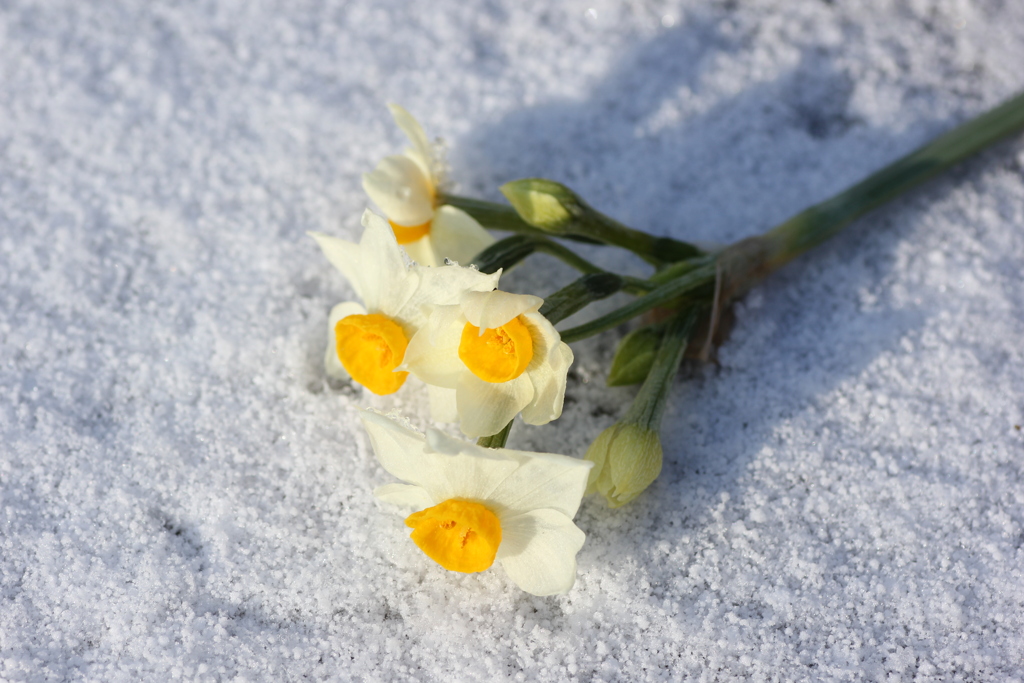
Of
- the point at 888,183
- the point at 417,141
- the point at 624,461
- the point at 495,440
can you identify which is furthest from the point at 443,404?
the point at 888,183

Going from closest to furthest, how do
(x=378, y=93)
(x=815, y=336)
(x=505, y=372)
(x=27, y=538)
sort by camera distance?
(x=505, y=372) < (x=27, y=538) < (x=815, y=336) < (x=378, y=93)

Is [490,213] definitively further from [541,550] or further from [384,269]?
[541,550]

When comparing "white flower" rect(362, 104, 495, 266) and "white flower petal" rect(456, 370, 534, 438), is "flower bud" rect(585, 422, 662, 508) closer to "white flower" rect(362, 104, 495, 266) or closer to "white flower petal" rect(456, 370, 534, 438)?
"white flower petal" rect(456, 370, 534, 438)

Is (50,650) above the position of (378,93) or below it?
below

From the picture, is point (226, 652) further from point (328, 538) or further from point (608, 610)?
point (608, 610)

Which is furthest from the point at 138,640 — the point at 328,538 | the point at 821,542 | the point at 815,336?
the point at 815,336

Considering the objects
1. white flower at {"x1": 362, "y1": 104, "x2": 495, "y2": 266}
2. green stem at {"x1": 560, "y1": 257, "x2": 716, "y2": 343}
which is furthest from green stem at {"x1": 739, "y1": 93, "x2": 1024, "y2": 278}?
white flower at {"x1": 362, "y1": 104, "x2": 495, "y2": 266}
